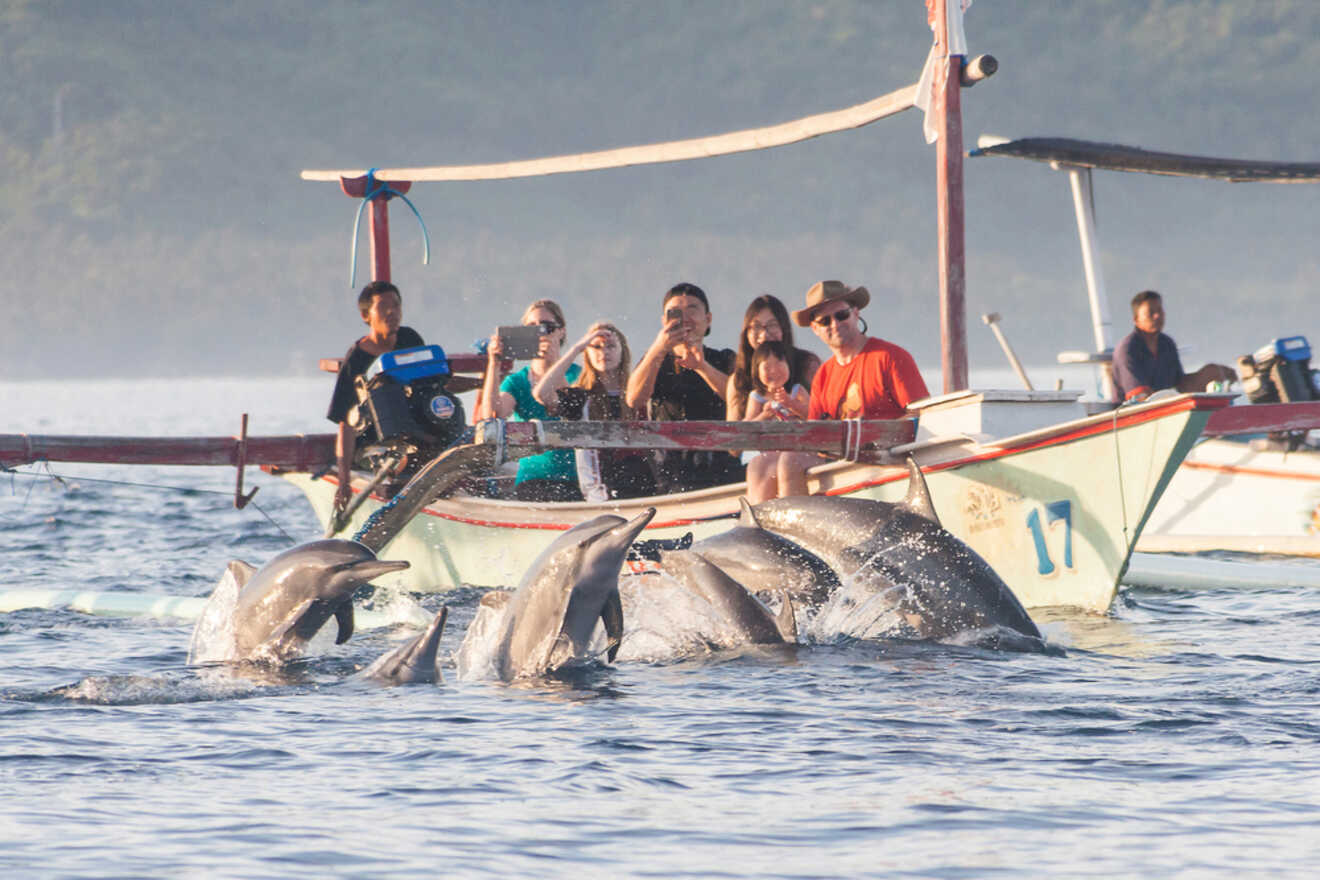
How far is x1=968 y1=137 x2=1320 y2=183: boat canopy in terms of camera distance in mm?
14680

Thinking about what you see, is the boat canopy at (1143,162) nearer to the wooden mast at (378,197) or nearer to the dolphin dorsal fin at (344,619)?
the wooden mast at (378,197)

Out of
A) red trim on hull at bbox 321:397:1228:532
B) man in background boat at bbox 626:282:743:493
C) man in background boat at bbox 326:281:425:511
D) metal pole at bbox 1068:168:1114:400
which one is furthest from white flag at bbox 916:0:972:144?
metal pole at bbox 1068:168:1114:400

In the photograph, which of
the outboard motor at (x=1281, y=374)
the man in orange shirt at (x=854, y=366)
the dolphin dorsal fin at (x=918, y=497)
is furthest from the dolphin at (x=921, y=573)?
the outboard motor at (x=1281, y=374)

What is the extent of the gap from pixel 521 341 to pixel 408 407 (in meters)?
0.89

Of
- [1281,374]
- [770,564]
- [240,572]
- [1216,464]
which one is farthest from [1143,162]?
[240,572]

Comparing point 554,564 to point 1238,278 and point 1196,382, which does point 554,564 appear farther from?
point 1238,278

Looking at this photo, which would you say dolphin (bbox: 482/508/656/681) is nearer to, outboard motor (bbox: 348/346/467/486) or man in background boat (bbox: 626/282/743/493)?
man in background boat (bbox: 626/282/743/493)

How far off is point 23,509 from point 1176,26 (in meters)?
189

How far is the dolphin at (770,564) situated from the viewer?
25.5ft

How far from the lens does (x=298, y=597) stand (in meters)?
7.24

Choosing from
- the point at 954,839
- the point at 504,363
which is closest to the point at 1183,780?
the point at 954,839

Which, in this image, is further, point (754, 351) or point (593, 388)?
point (593, 388)

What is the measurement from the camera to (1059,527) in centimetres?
857

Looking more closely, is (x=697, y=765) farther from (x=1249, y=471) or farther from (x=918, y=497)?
(x=1249, y=471)
